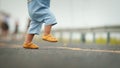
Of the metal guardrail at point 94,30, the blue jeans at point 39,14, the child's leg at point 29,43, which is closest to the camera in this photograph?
the blue jeans at point 39,14

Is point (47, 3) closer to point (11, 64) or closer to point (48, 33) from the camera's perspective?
point (48, 33)

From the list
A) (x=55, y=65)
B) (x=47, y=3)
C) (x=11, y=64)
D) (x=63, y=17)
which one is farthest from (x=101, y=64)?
(x=47, y=3)

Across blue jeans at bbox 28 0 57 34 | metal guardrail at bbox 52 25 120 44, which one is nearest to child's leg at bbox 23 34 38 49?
blue jeans at bbox 28 0 57 34

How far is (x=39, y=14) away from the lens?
13.6 feet

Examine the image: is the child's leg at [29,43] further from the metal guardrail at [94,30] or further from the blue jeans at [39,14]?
A: the metal guardrail at [94,30]

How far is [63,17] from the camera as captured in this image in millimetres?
3936

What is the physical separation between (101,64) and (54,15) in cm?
130

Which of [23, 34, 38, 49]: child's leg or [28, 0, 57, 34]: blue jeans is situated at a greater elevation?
[28, 0, 57, 34]: blue jeans

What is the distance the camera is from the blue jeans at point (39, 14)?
4068 millimetres

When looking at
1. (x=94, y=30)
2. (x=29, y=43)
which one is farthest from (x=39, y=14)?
(x=94, y=30)

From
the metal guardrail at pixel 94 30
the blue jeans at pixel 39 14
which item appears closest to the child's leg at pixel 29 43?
the blue jeans at pixel 39 14

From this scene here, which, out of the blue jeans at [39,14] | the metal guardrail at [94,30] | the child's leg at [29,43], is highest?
the blue jeans at [39,14]

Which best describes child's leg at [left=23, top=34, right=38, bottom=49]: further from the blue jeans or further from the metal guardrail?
the metal guardrail

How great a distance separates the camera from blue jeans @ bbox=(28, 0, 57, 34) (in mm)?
4068
